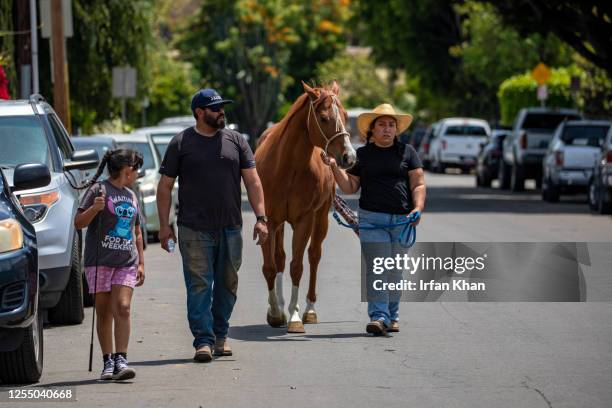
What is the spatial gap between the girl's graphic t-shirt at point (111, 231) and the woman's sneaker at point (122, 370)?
0.63 m

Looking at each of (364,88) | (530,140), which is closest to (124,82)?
(530,140)

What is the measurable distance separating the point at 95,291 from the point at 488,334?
3.59 m

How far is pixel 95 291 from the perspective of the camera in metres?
10.1

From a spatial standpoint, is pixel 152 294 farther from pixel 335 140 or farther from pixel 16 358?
pixel 16 358

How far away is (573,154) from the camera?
106 feet

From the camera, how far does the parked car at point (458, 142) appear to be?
55.0m

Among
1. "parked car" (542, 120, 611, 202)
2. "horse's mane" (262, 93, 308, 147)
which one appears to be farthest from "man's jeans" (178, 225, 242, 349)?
"parked car" (542, 120, 611, 202)

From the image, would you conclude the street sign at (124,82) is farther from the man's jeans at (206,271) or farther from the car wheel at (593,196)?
the man's jeans at (206,271)

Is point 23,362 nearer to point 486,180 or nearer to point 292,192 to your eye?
point 292,192

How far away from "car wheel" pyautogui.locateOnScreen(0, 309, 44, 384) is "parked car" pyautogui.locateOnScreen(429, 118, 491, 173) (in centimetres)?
4552

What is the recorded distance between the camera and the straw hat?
39.8ft

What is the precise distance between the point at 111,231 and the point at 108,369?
93 centimetres

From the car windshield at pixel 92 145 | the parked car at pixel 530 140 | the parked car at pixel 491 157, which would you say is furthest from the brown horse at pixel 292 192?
the parked car at pixel 491 157

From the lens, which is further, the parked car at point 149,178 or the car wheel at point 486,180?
the car wheel at point 486,180
